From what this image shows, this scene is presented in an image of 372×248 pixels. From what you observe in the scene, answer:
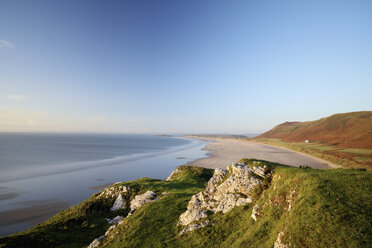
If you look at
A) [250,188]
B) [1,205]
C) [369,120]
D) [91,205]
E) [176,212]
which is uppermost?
[369,120]

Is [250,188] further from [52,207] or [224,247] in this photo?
[52,207]

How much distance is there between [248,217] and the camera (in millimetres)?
11289

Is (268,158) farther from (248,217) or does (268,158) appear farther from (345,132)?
(345,132)

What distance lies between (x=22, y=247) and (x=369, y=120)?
162 metres

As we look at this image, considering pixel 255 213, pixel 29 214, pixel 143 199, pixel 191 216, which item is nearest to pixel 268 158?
pixel 143 199

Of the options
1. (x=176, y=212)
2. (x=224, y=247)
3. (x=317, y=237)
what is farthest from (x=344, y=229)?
(x=176, y=212)

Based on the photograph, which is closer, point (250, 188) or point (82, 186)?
point (250, 188)

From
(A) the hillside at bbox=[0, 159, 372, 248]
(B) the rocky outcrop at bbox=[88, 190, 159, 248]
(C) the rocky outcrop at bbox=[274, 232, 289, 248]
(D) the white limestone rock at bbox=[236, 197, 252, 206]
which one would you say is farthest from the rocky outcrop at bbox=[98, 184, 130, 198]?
(C) the rocky outcrop at bbox=[274, 232, 289, 248]

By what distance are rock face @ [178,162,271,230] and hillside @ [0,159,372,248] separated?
0.08 metres

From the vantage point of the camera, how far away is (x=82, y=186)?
40438 mm

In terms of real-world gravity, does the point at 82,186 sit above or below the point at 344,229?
below

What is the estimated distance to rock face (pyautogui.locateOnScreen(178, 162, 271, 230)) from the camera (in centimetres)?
1322

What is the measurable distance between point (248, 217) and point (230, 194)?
8.51 ft

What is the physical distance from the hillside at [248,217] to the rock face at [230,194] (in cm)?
8
